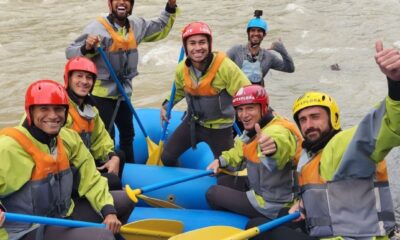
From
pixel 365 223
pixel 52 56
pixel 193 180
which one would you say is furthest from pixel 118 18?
pixel 52 56

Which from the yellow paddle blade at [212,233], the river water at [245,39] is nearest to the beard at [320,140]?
the yellow paddle blade at [212,233]

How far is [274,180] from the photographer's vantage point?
3641mm

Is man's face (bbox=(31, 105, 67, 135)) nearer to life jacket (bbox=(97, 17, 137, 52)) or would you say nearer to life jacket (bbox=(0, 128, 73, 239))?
life jacket (bbox=(0, 128, 73, 239))

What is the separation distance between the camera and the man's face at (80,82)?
12.8ft

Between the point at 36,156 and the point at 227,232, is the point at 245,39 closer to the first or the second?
the point at 227,232

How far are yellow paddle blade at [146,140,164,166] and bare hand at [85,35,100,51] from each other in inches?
44.1

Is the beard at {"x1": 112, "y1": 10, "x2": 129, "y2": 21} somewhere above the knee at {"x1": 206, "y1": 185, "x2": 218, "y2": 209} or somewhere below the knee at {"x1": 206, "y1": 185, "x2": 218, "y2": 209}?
above

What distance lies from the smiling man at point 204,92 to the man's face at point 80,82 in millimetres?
903

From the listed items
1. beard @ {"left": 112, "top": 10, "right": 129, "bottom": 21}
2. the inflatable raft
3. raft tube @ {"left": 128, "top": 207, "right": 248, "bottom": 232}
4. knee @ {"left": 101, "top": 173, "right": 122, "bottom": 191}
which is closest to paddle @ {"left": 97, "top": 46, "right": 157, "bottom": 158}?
the inflatable raft

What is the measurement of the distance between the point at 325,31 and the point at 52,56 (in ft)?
21.9

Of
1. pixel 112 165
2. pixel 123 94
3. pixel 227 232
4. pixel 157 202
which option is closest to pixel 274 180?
pixel 227 232

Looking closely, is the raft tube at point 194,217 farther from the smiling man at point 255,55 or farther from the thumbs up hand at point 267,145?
the smiling man at point 255,55

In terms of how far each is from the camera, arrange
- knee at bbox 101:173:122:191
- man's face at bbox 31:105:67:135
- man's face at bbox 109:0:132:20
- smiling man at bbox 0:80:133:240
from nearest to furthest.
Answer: smiling man at bbox 0:80:133:240, man's face at bbox 31:105:67:135, knee at bbox 101:173:122:191, man's face at bbox 109:0:132:20

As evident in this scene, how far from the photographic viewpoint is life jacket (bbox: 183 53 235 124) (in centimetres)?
448
